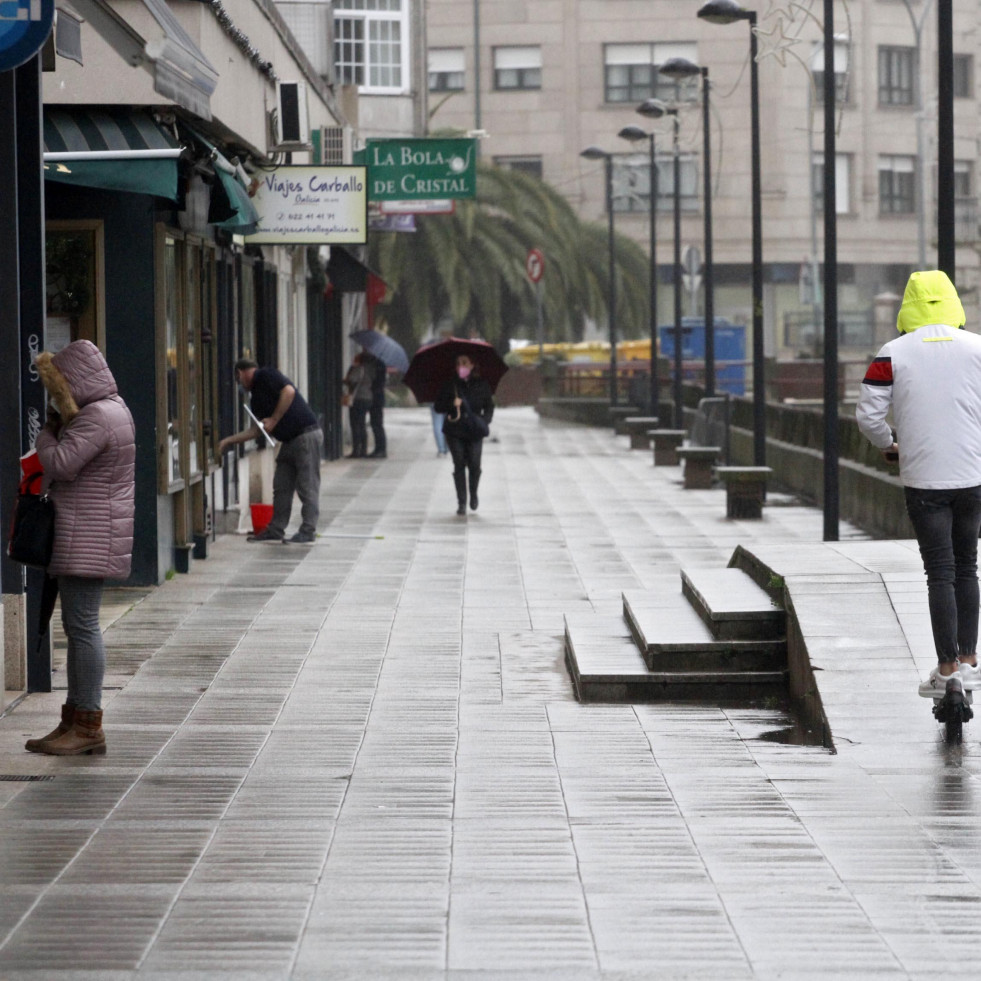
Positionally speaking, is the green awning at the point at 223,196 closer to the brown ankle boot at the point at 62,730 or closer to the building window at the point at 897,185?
the brown ankle boot at the point at 62,730

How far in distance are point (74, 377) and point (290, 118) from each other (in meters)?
10.3

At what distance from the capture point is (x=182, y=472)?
13.8 metres

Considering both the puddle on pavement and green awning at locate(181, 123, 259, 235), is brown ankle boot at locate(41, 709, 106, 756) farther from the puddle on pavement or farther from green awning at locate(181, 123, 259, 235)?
green awning at locate(181, 123, 259, 235)

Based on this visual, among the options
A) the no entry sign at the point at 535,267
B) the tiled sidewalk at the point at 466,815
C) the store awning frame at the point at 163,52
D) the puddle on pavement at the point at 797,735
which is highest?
the no entry sign at the point at 535,267

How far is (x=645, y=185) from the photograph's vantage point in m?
67.3

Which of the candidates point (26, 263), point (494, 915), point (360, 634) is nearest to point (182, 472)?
point (360, 634)

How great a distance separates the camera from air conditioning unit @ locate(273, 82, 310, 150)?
17.3m

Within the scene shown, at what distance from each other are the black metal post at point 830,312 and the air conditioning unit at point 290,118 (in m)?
4.50

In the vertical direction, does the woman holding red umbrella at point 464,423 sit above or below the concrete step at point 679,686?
above

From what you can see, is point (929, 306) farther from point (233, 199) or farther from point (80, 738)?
point (233, 199)

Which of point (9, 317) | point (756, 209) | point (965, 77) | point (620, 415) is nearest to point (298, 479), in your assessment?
point (756, 209)

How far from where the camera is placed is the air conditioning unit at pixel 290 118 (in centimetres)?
1728

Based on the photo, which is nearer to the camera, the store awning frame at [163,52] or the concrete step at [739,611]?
the store awning frame at [163,52]

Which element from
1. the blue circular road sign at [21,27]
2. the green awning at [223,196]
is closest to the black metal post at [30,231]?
the blue circular road sign at [21,27]
